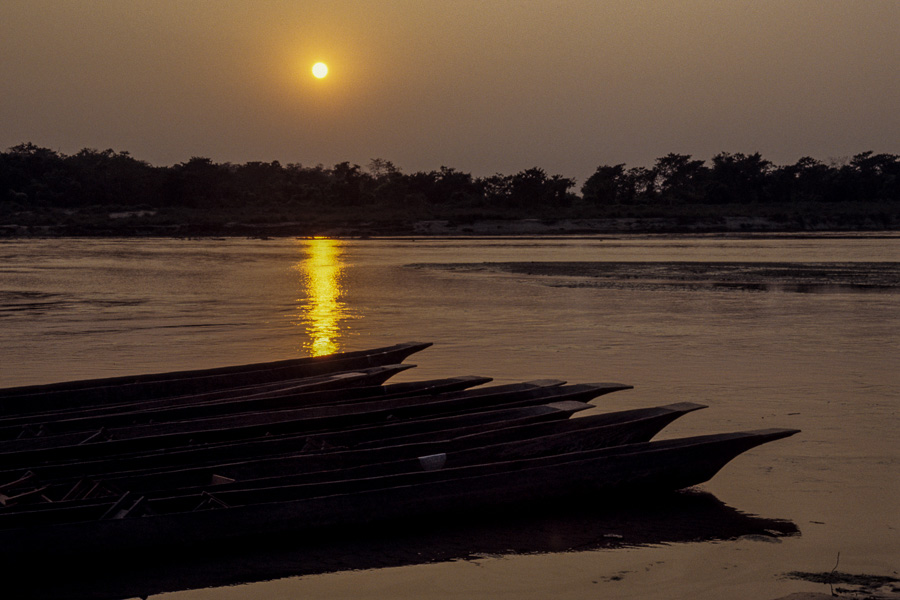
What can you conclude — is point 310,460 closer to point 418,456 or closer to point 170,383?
point 418,456

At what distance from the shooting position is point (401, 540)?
6.10 meters

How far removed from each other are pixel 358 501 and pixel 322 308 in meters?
15.4

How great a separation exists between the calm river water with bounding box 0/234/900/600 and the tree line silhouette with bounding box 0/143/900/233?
64570 millimetres

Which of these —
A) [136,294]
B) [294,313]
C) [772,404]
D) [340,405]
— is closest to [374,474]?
[340,405]

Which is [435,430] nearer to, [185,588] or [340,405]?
[340,405]

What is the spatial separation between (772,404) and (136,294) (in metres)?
18.8

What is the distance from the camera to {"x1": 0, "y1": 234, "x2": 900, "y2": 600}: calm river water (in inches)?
225

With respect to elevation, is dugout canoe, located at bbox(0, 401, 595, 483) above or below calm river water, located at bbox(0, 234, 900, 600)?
above

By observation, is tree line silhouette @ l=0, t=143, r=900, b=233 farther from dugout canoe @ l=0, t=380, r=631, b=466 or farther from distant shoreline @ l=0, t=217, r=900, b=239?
dugout canoe @ l=0, t=380, r=631, b=466

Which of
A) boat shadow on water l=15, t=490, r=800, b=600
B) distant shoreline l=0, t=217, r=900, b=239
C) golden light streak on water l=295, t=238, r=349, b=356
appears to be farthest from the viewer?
distant shoreline l=0, t=217, r=900, b=239

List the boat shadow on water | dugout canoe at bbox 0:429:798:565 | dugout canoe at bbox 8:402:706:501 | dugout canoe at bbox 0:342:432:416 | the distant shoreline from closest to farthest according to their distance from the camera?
dugout canoe at bbox 0:429:798:565 < the boat shadow on water < dugout canoe at bbox 8:402:706:501 < dugout canoe at bbox 0:342:432:416 < the distant shoreline

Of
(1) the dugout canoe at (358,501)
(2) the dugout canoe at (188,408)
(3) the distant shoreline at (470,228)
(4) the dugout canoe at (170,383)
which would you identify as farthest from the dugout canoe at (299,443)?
(3) the distant shoreline at (470,228)

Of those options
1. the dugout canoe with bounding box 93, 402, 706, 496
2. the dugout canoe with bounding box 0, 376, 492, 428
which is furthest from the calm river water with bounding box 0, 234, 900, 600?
the dugout canoe with bounding box 0, 376, 492, 428

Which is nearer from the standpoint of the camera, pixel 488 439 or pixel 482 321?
pixel 488 439
